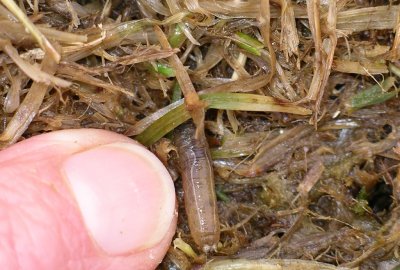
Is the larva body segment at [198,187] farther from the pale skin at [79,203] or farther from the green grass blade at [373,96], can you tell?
the green grass blade at [373,96]

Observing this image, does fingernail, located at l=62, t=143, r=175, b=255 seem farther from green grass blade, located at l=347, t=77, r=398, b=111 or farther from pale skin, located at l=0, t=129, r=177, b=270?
green grass blade, located at l=347, t=77, r=398, b=111

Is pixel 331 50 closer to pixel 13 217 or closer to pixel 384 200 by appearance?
pixel 384 200

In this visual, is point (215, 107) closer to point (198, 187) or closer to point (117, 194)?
point (198, 187)

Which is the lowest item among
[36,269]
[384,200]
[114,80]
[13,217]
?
[384,200]

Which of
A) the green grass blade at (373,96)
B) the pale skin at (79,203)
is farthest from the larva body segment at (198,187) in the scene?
the green grass blade at (373,96)

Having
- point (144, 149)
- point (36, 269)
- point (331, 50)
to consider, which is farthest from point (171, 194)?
point (331, 50)

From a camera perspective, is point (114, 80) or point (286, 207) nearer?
point (114, 80)
